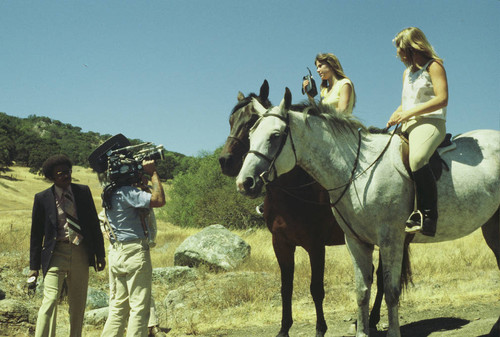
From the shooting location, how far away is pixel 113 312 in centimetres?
460

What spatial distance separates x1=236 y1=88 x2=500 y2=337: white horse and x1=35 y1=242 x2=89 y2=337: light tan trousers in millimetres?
2369

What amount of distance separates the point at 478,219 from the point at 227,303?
5.31 metres

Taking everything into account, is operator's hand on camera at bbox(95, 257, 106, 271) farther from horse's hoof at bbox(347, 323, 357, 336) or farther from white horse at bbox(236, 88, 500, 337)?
horse's hoof at bbox(347, 323, 357, 336)

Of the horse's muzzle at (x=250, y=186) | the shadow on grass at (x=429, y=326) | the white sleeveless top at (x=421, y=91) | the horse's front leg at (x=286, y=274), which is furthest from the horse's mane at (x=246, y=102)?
the shadow on grass at (x=429, y=326)

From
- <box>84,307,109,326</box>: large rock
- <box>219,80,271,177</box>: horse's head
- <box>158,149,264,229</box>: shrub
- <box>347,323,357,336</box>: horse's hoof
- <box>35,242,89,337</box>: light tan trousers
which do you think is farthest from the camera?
<box>158,149,264,229</box>: shrub

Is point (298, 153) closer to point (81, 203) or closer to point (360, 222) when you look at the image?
point (360, 222)

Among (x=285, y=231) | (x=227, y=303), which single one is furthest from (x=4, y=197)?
(x=285, y=231)

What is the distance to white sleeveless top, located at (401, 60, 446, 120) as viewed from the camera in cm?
437

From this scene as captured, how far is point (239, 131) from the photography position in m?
5.45

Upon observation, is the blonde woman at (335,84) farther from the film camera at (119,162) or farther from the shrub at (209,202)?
the shrub at (209,202)

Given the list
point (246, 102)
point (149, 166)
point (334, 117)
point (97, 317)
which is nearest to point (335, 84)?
point (246, 102)

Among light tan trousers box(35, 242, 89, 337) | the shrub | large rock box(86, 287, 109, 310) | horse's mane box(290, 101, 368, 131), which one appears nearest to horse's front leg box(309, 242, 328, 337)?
horse's mane box(290, 101, 368, 131)

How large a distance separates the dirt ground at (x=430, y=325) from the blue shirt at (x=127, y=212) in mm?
2964

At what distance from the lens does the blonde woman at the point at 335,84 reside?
5.80m
